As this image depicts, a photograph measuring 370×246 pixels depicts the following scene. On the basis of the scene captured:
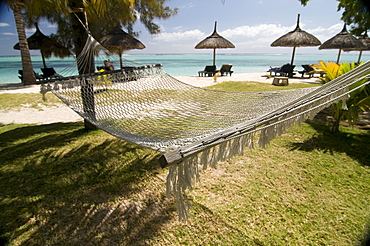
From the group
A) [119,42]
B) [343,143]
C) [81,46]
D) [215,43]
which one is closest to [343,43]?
[215,43]

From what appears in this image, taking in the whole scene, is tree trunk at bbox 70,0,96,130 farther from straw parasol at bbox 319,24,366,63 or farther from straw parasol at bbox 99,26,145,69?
straw parasol at bbox 319,24,366,63

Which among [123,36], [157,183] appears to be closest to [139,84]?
[157,183]

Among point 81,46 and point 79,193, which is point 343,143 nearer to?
point 79,193

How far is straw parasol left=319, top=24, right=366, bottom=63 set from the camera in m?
8.56

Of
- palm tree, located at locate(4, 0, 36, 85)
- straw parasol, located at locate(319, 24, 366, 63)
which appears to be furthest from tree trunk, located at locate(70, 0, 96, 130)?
straw parasol, located at locate(319, 24, 366, 63)

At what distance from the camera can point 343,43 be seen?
8672 mm

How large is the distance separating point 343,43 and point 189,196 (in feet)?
34.1

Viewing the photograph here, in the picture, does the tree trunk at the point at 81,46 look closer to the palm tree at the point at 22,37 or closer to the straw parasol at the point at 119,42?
the palm tree at the point at 22,37

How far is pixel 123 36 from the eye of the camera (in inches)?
328

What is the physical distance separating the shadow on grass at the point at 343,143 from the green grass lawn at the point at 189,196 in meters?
0.01

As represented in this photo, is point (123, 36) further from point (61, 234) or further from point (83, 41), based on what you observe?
point (61, 234)

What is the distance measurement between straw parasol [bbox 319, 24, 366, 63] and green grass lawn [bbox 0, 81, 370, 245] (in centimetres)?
822

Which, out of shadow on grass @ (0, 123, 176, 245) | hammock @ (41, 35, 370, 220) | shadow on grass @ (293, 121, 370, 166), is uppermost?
hammock @ (41, 35, 370, 220)

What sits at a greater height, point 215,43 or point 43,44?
point 215,43
